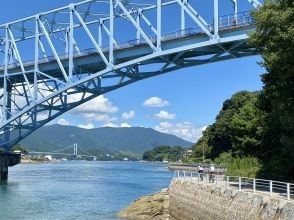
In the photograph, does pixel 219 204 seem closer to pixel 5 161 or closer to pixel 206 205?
pixel 206 205

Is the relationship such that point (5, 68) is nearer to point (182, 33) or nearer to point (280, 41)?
→ point (182, 33)

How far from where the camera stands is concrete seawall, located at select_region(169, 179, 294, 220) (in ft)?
69.5

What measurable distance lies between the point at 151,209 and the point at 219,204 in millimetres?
10389

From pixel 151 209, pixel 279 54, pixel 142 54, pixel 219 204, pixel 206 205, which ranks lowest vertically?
pixel 151 209

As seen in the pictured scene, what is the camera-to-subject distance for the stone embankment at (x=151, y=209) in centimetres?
3678

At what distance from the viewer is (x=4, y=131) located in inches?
2751

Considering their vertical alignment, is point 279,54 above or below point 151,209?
above

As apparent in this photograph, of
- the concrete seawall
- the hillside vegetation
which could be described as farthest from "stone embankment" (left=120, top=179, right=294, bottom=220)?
the hillside vegetation

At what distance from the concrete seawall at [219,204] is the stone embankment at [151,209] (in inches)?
22.2

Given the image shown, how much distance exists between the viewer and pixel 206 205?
2952 centimetres

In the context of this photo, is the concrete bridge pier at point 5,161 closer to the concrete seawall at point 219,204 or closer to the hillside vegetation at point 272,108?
the hillside vegetation at point 272,108

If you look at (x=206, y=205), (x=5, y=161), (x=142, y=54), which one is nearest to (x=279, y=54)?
(x=206, y=205)

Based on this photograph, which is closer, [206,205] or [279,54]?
[279,54]

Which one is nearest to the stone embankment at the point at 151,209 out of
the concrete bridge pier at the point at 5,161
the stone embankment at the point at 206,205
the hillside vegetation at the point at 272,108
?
the stone embankment at the point at 206,205
